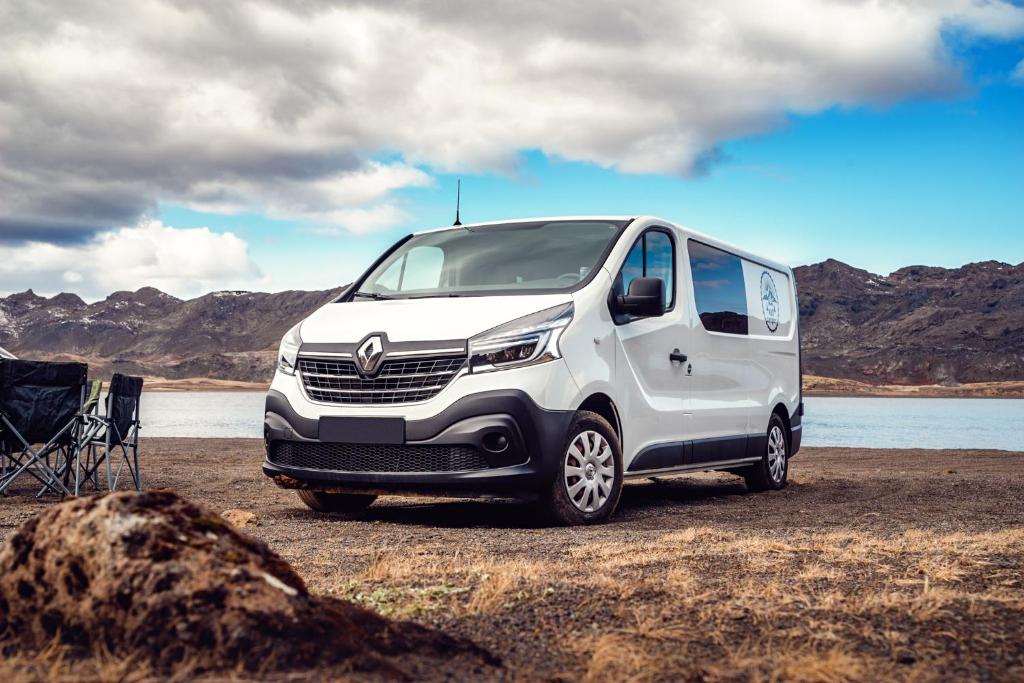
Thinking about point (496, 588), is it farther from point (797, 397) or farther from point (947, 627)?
point (797, 397)

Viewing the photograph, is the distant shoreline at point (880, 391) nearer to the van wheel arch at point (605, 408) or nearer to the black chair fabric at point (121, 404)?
the black chair fabric at point (121, 404)

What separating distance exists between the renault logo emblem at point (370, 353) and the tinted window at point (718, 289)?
9.74 ft

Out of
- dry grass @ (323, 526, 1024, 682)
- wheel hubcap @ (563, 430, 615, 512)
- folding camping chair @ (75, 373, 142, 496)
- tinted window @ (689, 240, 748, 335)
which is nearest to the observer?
dry grass @ (323, 526, 1024, 682)

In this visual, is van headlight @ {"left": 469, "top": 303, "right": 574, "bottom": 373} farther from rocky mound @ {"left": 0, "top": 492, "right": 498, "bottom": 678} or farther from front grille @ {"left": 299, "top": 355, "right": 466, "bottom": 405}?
rocky mound @ {"left": 0, "top": 492, "right": 498, "bottom": 678}

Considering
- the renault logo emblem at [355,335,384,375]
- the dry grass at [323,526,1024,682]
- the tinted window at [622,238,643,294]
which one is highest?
the tinted window at [622,238,643,294]

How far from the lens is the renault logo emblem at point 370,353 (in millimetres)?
6535

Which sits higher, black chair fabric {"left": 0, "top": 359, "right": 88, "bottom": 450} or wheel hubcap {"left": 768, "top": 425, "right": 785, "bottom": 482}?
black chair fabric {"left": 0, "top": 359, "right": 88, "bottom": 450}

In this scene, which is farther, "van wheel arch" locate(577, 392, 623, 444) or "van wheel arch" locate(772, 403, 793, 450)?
"van wheel arch" locate(772, 403, 793, 450)

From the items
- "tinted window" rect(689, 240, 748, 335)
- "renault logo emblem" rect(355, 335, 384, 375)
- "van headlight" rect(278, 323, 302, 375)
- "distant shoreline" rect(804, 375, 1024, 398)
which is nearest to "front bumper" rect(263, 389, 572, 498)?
"renault logo emblem" rect(355, 335, 384, 375)

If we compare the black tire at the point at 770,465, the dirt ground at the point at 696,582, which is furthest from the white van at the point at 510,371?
the black tire at the point at 770,465

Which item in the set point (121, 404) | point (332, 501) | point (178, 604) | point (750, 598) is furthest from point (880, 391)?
point (178, 604)

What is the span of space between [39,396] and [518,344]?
15.4 ft

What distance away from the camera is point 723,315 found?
898 centimetres

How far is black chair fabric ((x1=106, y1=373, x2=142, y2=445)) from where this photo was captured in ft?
29.7
